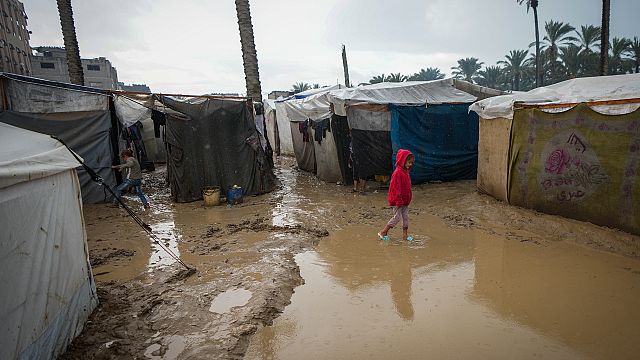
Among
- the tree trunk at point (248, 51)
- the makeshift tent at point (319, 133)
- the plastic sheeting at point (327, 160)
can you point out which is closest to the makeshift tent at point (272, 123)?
the makeshift tent at point (319, 133)

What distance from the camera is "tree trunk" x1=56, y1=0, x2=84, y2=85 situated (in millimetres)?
10727

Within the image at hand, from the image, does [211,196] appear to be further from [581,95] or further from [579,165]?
[581,95]

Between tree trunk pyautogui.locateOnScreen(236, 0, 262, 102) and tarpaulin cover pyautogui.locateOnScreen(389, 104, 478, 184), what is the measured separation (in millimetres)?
4414

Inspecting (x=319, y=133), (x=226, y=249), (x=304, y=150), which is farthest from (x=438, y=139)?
(x=226, y=249)

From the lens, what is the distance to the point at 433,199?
8445mm

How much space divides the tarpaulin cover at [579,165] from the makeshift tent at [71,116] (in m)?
9.47

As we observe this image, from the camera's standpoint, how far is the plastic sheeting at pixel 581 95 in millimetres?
5379

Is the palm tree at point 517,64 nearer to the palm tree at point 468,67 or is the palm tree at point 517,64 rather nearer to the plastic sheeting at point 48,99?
the palm tree at point 468,67

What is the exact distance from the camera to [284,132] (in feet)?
58.4

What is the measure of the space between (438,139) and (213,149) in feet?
20.5

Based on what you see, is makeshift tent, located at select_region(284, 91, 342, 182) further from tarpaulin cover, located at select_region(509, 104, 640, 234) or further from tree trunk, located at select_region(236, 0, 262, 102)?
tarpaulin cover, located at select_region(509, 104, 640, 234)

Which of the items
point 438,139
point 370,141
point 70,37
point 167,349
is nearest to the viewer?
point 167,349

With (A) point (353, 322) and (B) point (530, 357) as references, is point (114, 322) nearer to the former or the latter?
(A) point (353, 322)

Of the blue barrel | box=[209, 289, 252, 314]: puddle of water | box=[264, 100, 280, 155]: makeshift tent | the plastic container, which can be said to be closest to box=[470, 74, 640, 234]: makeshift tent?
box=[209, 289, 252, 314]: puddle of water
